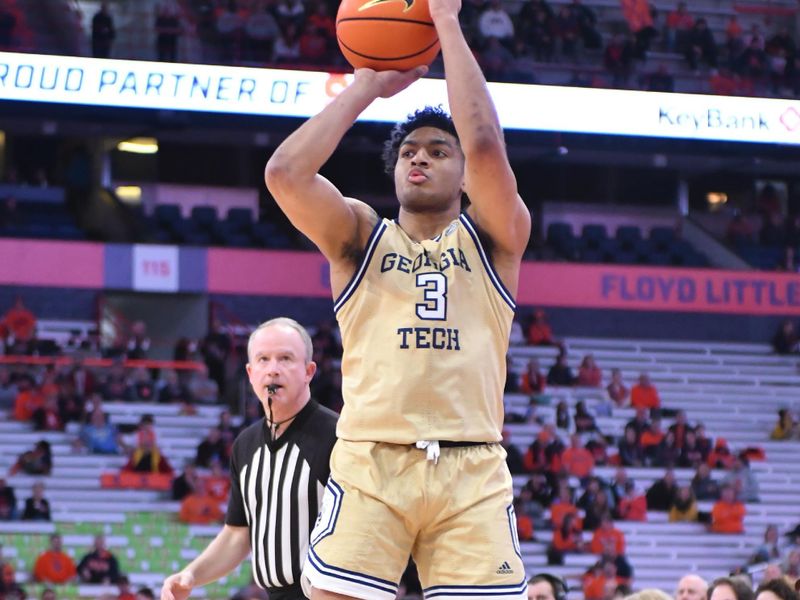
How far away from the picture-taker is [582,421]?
20922 mm

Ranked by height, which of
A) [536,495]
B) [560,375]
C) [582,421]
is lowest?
[536,495]

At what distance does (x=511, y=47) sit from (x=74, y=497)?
9.91 metres

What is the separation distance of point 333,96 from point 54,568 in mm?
→ 7488

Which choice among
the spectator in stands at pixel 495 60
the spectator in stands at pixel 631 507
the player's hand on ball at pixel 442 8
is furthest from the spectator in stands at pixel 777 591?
the spectator in stands at pixel 495 60

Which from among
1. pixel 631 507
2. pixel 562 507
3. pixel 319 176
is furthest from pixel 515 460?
pixel 319 176

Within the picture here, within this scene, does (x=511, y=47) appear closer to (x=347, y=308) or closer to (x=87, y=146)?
(x=87, y=146)

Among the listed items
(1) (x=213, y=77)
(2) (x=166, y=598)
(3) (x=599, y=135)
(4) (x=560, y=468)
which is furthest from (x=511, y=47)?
(2) (x=166, y=598)

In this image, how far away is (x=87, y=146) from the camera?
990 inches

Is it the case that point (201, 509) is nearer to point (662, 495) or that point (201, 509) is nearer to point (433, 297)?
point (662, 495)

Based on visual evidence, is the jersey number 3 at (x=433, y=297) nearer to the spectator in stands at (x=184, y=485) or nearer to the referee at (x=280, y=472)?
the referee at (x=280, y=472)

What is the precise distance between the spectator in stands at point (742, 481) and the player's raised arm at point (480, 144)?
54.5 ft

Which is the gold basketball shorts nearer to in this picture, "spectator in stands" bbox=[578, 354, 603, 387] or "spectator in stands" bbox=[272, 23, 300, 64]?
"spectator in stands" bbox=[272, 23, 300, 64]

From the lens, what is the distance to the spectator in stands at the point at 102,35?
64.5 feet

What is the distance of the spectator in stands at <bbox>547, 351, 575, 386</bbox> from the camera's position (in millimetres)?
22109
